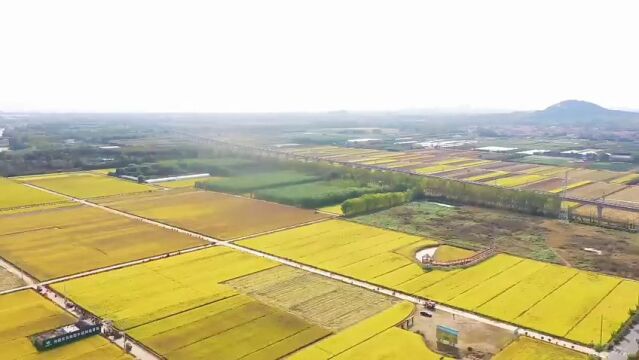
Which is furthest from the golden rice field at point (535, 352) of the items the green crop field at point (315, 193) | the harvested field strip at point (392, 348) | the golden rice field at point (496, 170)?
the golden rice field at point (496, 170)

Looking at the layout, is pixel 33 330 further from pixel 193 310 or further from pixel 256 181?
pixel 256 181

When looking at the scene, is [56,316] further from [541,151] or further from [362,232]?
[541,151]

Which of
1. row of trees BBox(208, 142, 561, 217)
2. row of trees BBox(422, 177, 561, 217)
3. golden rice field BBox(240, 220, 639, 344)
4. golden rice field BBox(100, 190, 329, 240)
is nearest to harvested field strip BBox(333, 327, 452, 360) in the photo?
golden rice field BBox(240, 220, 639, 344)

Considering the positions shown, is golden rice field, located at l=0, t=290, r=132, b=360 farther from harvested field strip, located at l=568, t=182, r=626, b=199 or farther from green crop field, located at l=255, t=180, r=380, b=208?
harvested field strip, located at l=568, t=182, r=626, b=199

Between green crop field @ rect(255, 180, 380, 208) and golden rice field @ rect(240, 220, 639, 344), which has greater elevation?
green crop field @ rect(255, 180, 380, 208)

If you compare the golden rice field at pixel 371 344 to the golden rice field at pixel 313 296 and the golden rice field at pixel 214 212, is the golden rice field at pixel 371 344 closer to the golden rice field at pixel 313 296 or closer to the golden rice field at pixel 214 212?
the golden rice field at pixel 313 296

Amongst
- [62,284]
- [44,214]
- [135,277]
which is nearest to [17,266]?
[62,284]
